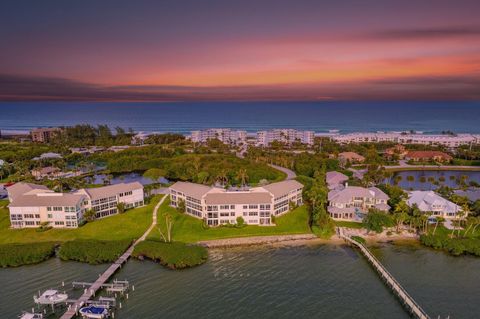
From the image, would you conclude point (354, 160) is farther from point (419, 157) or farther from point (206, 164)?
point (206, 164)

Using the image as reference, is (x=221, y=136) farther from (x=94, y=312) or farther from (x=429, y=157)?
(x=94, y=312)

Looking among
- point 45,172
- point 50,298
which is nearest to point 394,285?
point 50,298

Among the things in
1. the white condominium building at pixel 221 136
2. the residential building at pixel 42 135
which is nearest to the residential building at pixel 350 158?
the white condominium building at pixel 221 136

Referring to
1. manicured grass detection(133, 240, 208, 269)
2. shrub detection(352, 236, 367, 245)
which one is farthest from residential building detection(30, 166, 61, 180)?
shrub detection(352, 236, 367, 245)

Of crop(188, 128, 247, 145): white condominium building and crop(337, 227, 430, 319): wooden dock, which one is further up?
crop(188, 128, 247, 145): white condominium building

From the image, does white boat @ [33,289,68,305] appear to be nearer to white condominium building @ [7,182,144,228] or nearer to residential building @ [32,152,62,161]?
white condominium building @ [7,182,144,228]

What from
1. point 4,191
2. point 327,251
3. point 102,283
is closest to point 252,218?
point 327,251
